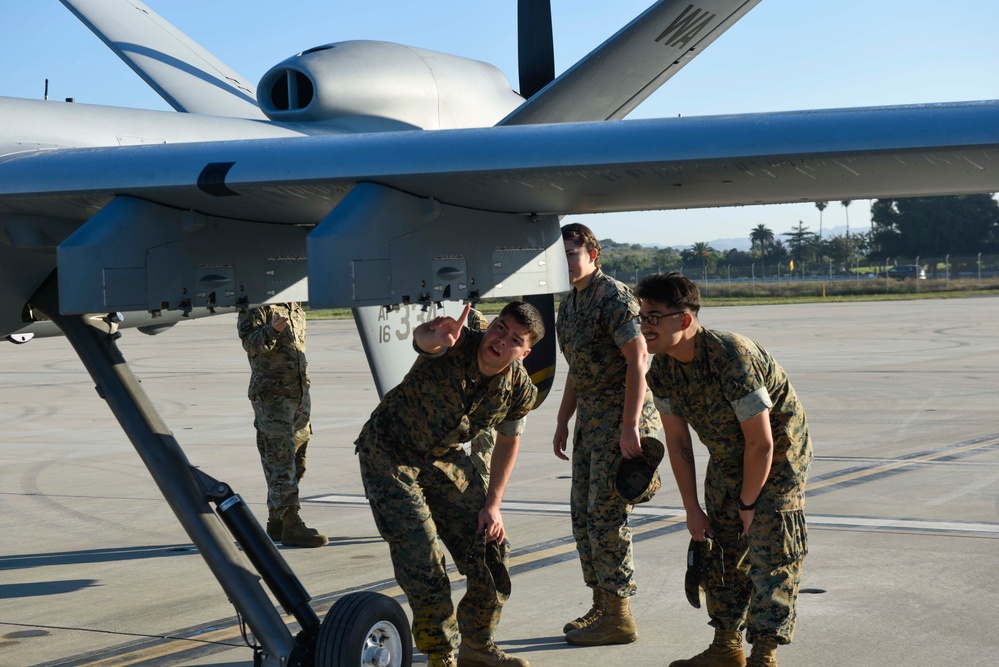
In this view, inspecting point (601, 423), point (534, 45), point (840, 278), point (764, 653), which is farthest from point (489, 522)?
point (840, 278)

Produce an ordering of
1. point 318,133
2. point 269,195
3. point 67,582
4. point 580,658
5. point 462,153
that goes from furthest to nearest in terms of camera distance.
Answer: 1. point 67,582
2. point 318,133
3. point 580,658
4. point 269,195
5. point 462,153

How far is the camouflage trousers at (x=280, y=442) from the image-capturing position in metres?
7.89

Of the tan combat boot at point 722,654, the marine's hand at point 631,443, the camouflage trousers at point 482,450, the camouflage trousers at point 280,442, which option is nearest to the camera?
the tan combat boot at point 722,654

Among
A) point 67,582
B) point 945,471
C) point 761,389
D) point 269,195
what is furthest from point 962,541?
point 67,582

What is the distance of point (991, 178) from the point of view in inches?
154

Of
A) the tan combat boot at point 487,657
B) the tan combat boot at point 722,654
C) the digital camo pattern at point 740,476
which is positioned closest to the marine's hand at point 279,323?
the tan combat boot at point 487,657

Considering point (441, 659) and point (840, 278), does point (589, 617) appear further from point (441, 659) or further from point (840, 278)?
point (840, 278)

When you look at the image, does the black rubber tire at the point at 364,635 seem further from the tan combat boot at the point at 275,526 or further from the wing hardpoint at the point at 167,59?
the wing hardpoint at the point at 167,59

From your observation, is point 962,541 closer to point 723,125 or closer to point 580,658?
point 580,658

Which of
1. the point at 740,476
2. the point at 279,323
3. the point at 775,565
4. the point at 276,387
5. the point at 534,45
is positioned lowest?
the point at 775,565

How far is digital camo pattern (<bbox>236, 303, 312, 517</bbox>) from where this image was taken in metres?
7.96

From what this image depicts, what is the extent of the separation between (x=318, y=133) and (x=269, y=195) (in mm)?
2149

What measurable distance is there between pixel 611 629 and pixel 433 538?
1149 millimetres

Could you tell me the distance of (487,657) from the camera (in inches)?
200
